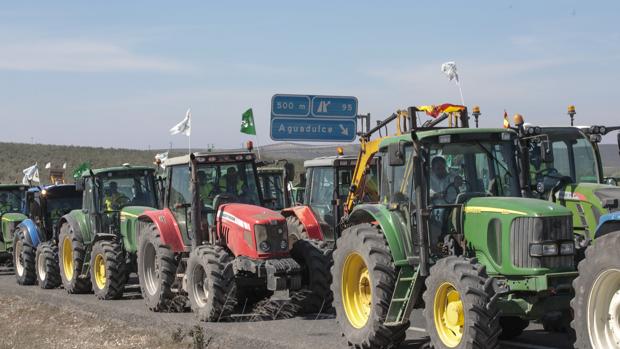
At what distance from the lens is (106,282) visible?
16.5 m

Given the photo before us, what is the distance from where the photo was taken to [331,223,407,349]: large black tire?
983 cm

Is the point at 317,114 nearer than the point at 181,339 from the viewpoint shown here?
No

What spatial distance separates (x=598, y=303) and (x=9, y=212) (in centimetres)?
1910

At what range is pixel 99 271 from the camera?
1722cm

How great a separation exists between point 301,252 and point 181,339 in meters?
2.93

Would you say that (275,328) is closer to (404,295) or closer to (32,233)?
(404,295)

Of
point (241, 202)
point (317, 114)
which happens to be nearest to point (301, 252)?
point (241, 202)

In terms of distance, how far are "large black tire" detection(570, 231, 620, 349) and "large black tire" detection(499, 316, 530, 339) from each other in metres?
2.88

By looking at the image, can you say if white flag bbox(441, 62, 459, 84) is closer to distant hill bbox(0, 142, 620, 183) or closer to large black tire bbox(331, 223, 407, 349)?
large black tire bbox(331, 223, 407, 349)

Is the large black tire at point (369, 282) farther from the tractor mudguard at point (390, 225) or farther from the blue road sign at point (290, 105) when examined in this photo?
the blue road sign at point (290, 105)

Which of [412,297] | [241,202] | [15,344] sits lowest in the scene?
[15,344]

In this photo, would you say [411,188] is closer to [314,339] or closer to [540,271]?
[540,271]

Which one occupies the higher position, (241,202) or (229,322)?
(241,202)

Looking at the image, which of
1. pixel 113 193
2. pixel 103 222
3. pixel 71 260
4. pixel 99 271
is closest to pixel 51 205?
pixel 71 260
